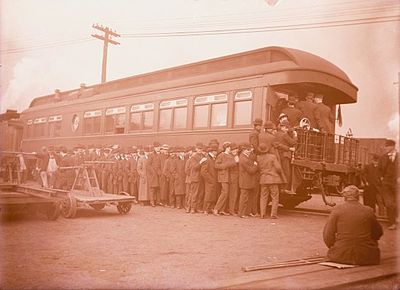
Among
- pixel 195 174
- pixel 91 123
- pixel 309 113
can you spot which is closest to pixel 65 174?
pixel 91 123

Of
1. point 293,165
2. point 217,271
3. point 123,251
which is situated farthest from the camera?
point 293,165

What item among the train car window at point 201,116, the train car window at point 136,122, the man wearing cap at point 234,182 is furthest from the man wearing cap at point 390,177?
the train car window at point 136,122

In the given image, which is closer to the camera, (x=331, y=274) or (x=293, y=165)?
(x=331, y=274)

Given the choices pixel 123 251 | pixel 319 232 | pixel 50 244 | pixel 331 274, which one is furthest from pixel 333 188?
pixel 50 244

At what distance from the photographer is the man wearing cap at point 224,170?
7031 mm

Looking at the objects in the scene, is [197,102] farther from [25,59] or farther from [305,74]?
[25,59]

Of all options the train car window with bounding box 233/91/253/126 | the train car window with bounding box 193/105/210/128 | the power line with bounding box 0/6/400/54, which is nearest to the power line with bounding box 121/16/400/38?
the power line with bounding box 0/6/400/54

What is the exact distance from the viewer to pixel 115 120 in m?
8.36

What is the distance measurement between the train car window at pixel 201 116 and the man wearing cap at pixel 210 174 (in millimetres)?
745

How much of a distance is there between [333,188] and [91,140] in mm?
3632

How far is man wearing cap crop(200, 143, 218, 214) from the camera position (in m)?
7.25

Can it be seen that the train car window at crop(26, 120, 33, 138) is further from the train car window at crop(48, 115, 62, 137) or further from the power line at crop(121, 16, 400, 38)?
the power line at crop(121, 16, 400, 38)

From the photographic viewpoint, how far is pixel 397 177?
437 cm

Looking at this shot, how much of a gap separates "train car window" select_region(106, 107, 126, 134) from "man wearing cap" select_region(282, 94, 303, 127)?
3.08m
